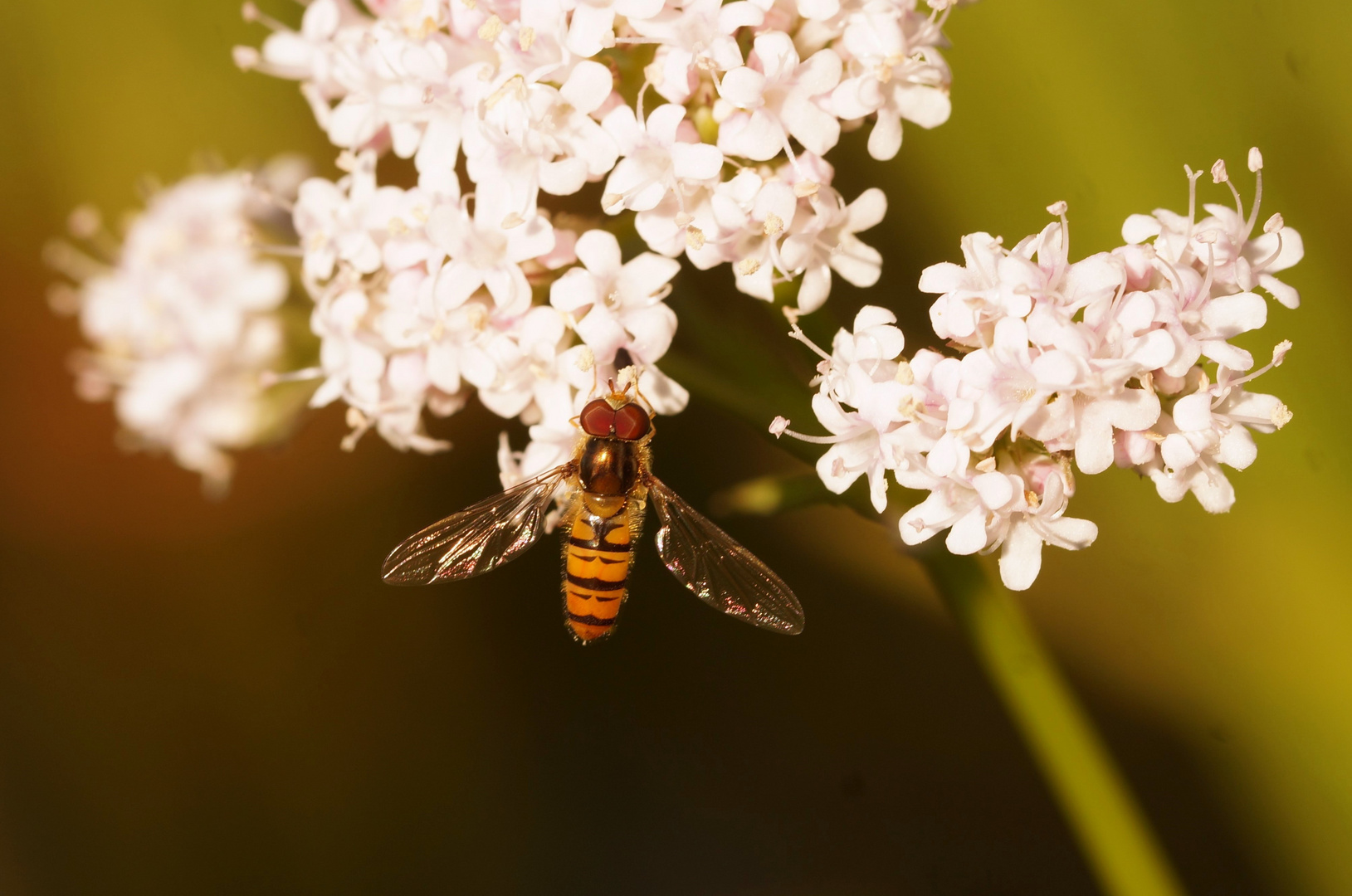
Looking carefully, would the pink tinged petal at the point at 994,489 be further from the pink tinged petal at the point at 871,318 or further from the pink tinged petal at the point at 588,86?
the pink tinged petal at the point at 588,86

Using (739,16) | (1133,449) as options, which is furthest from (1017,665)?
(739,16)

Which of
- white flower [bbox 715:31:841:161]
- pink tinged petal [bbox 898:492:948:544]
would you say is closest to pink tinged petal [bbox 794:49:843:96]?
white flower [bbox 715:31:841:161]

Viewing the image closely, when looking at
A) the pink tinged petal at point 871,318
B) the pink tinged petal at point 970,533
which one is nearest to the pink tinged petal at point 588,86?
the pink tinged petal at point 871,318

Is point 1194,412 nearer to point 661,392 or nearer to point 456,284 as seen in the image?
point 661,392

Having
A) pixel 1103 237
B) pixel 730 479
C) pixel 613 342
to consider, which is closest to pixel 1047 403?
pixel 613 342

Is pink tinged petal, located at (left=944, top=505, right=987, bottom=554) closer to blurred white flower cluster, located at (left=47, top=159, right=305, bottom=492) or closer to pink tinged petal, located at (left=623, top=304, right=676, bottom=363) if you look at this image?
pink tinged petal, located at (left=623, top=304, right=676, bottom=363)
